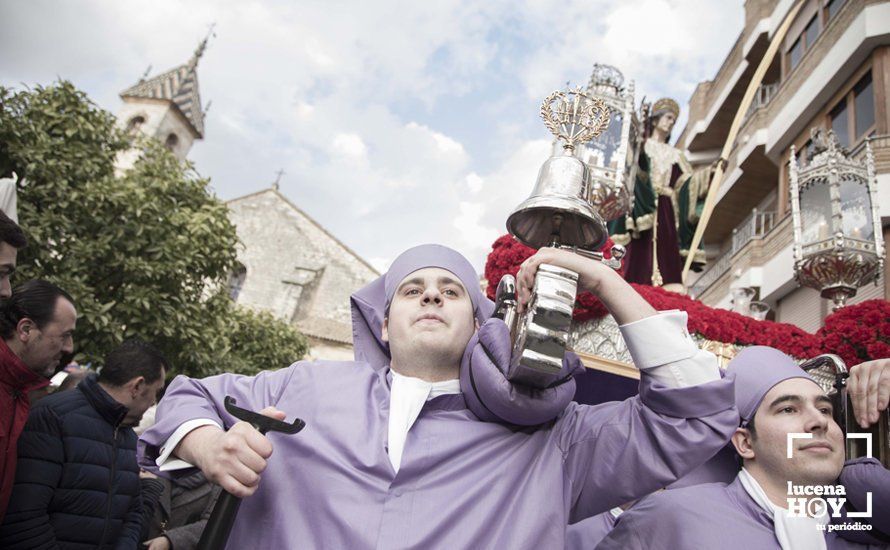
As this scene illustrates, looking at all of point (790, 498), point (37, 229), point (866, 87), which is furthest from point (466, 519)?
point (866, 87)

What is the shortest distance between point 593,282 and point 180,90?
130ft

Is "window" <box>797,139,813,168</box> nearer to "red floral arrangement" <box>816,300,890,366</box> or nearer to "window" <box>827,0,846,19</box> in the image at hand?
"window" <box>827,0,846,19</box>

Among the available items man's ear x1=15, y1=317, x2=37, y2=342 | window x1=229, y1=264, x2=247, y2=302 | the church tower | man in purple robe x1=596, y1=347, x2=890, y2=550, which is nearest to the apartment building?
man in purple robe x1=596, y1=347, x2=890, y2=550

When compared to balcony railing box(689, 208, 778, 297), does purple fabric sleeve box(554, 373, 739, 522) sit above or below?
below

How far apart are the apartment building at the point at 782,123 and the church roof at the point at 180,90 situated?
28689 millimetres

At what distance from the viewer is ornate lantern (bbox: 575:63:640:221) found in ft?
14.1

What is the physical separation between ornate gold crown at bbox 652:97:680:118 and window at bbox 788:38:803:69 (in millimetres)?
9214

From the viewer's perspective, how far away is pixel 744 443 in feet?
8.50

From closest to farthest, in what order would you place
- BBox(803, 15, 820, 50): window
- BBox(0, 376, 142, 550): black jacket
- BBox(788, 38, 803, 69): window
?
BBox(0, 376, 142, 550): black jacket, BBox(803, 15, 820, 50): window, BBox(788, 38, 803, 69): window

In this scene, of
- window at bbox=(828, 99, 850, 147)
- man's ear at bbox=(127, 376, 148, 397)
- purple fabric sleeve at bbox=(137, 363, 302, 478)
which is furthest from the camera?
window at bbox=(828, 99, 850, 147)

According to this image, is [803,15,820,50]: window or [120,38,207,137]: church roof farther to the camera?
[120,38,207,137]: church roof

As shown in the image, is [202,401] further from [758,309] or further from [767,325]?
[758,309]

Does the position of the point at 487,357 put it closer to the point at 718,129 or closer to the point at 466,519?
the point at 466,519

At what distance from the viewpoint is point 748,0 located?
16.9 meters
